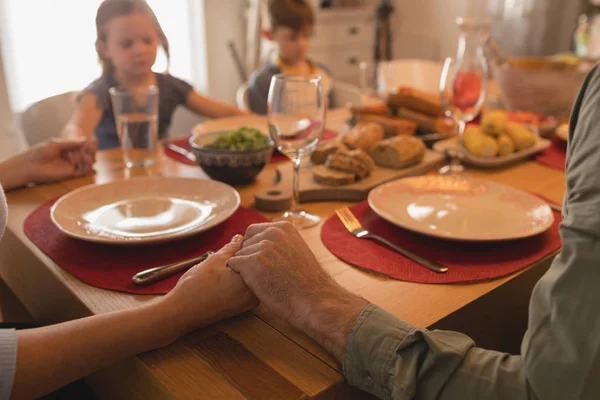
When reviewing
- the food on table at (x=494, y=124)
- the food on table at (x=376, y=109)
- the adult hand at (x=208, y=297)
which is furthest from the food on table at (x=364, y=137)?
the adult hand at (x=208, y=297)

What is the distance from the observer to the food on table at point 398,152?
4.20ft

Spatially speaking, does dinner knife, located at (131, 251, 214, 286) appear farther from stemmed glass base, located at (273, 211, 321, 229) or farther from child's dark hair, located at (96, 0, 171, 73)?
child's dark hair, located at (96, 0, 171, 73)

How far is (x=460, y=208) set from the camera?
106cm

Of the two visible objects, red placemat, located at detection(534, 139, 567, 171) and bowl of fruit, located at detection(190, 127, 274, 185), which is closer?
bowl of fruit, located at detection(190, 127, 274, 185)

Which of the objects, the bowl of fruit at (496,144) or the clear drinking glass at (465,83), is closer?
the clear drinking glass at (465,83)

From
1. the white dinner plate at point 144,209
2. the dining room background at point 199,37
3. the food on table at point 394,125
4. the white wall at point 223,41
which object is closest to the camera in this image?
the white dinner plate at point 144,209

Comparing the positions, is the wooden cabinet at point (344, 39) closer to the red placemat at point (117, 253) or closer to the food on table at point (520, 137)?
the food on table at point (520, 137)

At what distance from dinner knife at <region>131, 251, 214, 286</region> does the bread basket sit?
1.27 meters

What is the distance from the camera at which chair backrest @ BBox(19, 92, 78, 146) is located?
174cm

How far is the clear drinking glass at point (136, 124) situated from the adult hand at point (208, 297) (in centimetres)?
68

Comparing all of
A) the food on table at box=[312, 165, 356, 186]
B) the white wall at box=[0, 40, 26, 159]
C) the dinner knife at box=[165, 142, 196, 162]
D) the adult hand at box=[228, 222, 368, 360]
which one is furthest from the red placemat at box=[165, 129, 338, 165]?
the white wall at box=[0, 40, 26, 159]

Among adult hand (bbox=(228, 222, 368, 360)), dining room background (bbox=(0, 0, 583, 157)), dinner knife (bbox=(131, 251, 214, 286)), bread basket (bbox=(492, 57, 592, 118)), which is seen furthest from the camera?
dining room background (bbox=(0, 0, 583, 157))

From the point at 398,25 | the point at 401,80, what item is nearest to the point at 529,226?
the point at 401,80

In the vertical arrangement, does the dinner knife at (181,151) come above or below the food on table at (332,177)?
Answer: below
